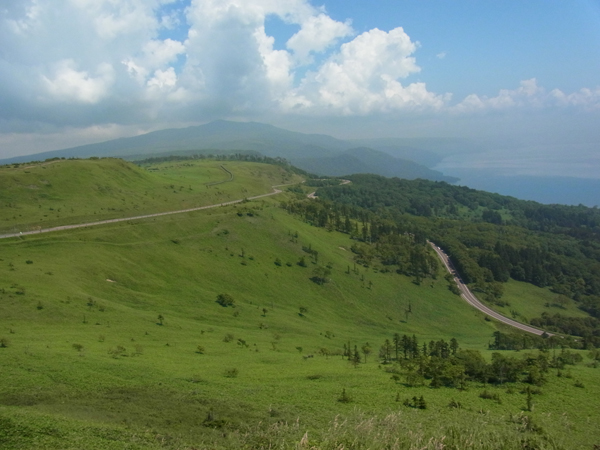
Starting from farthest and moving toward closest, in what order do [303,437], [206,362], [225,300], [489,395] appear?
[225,300]
[206,362]
[489,395]
[303,437]

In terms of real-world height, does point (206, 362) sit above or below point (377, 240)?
above

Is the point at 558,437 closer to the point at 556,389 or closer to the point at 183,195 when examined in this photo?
the point at 556,389

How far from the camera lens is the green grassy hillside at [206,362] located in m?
21.2

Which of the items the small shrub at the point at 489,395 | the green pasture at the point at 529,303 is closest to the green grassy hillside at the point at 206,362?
the small shrub at the point at 489,395

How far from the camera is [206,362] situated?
38.6m

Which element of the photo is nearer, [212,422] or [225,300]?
[212,422]

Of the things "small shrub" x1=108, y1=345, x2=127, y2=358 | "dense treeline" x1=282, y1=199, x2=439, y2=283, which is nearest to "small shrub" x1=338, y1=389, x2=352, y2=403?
"small shrub" x1=108, y1=345, x2=127, y2=358

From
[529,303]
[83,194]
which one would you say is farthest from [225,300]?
[529,303]

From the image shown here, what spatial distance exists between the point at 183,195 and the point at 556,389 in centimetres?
13577

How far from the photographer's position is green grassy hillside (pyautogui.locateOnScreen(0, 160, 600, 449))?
2123 centimetres

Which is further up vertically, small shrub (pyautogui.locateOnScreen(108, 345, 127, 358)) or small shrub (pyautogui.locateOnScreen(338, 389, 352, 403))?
small shrub (pyautogui.locateOnScreen(338, 389, 352, 403))

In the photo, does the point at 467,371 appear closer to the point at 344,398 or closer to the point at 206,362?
the point at 344,398

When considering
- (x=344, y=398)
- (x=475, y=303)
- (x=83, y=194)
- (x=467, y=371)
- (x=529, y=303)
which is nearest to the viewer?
(x=344, y=398)

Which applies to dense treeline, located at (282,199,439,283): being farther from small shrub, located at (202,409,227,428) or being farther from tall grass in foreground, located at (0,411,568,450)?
small shrub, located at (202,409,227,428)
